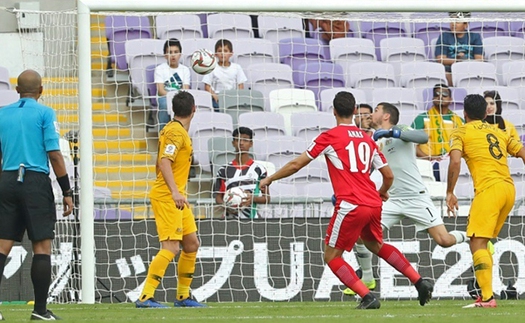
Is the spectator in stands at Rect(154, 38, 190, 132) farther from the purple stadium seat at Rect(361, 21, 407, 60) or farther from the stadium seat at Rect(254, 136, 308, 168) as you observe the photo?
the purple stadium seat at Rect(361, 21, 407, 60)

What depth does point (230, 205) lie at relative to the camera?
12.3m

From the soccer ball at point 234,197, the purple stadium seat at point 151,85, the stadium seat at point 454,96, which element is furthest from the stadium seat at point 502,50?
the soccer ball at point 234,197

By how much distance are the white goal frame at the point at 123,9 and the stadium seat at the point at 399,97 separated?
7.99 feet

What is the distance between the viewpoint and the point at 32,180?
8.30 m

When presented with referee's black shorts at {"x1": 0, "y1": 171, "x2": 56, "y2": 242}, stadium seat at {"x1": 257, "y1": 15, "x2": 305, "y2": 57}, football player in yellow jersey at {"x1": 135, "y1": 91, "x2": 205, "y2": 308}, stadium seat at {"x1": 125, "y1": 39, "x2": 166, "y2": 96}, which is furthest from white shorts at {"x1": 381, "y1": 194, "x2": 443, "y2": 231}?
stadium seat at {"x1": 257, "y1": 15, "x2": 305, "y2": 57}

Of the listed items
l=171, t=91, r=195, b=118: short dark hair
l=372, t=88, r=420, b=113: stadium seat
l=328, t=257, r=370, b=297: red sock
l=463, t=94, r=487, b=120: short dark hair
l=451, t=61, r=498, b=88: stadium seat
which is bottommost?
l=328, t=257, r=370, b=297: red sock

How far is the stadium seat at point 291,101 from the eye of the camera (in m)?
14.4

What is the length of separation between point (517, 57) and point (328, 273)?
5574 millimetres

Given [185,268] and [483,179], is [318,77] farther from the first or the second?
[483,179]

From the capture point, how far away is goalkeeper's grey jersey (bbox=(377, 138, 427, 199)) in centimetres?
1150

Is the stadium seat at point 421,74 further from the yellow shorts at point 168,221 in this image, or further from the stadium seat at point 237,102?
the yellow shorts at point 168,221

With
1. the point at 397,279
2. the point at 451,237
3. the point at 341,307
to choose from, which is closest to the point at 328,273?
the point at 397,279

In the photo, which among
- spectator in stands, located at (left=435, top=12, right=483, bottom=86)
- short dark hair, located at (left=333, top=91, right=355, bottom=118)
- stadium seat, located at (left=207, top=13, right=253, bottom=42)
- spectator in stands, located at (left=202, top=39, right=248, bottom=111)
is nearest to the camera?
short dark hair, located at (left=333, top=91, right=355, bottom=118)

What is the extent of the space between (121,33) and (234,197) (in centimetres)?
386
